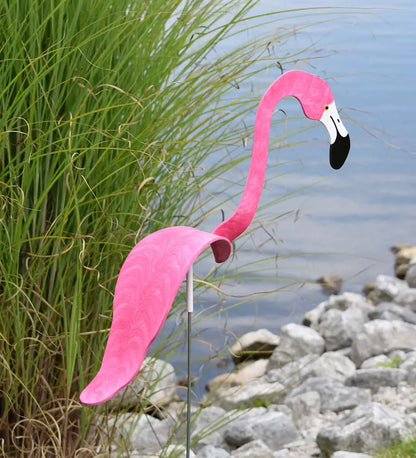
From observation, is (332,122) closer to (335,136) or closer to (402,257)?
(335,136)

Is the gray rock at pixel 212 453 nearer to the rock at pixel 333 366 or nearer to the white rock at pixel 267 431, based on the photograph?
the white rock at pixel 267 431

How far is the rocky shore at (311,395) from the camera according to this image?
2.33m

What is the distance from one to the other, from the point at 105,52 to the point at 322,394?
160 cm

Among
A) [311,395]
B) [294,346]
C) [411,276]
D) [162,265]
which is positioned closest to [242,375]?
[294,346]

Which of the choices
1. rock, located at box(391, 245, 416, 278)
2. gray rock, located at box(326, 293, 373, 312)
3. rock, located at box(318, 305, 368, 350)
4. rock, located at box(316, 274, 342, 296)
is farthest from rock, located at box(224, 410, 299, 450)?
rock, located at box(391, 245, 416, 278)

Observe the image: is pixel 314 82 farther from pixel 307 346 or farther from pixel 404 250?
pixel 404 250

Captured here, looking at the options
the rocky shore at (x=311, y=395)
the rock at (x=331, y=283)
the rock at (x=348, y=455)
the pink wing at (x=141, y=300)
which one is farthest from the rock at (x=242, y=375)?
the pink wing at (x=141, y=300)

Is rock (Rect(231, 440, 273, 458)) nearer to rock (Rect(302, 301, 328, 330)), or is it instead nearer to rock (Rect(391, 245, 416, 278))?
rock (Rect(302, 301, 328, 330))

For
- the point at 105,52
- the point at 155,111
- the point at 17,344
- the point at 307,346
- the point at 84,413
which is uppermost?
the point at 105,52

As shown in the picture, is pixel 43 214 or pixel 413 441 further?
pixel 413 441

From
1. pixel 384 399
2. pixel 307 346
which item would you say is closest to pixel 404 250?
pixel 307 346

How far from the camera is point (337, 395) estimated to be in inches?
109

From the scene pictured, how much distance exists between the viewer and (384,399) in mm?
2750

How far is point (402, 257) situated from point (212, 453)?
2.11 meters
